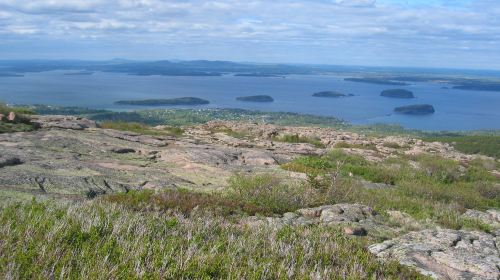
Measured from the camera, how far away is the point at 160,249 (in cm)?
516

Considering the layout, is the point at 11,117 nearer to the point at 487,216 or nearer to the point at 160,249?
the point at 160,249

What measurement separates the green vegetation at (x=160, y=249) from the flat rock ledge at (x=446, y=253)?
0.58 meters

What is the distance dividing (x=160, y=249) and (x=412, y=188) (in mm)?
11170

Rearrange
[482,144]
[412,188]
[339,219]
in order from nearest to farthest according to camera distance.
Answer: [339,219], [412,188], [482,144]

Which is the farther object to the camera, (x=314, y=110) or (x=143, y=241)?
(x=314, y=110)

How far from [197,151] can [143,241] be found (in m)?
11.0

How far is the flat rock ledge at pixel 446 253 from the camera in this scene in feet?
21.8

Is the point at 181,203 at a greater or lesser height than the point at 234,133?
greater

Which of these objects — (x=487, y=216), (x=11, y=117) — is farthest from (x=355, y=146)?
(x=11, y=117)

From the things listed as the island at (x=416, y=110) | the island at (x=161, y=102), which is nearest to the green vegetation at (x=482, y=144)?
the island at (x=416, y=110)

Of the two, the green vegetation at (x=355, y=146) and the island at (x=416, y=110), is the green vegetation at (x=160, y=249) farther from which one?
the island at (x=416, y=110)

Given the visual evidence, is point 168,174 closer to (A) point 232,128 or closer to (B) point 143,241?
(B) point 143,241

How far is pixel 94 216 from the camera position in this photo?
6.40m

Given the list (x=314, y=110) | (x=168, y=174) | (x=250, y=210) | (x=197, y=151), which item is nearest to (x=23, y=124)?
(x=197, y=151)
